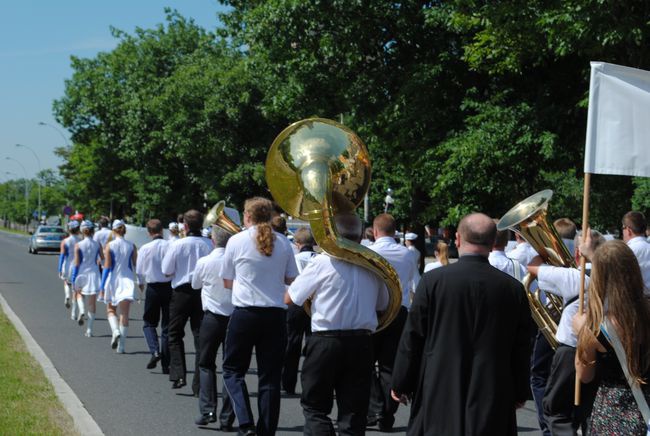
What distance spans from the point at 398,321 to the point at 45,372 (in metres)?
3.80

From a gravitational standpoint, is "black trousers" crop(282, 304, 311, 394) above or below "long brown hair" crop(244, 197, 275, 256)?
→ below

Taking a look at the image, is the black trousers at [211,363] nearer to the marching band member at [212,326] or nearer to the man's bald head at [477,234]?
the marching band member at [212,326]

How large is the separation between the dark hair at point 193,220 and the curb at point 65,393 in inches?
74.9

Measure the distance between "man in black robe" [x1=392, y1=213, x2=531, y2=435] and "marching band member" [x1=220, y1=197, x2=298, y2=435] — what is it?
2253 millimetres

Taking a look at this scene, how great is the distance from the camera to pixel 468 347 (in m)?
4.75

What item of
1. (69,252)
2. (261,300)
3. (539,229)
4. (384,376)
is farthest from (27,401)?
(69,252)

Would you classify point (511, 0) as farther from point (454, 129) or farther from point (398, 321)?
point (398, 321)

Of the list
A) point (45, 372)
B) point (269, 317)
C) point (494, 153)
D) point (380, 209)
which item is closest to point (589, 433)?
point (269, 317)

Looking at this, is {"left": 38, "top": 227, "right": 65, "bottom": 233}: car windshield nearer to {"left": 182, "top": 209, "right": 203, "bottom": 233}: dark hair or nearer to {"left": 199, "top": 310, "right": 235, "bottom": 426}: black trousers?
{"left": 182, "top": 209, "right": 203, "bottom": 233}: dark hair

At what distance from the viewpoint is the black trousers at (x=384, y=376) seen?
8258 mm

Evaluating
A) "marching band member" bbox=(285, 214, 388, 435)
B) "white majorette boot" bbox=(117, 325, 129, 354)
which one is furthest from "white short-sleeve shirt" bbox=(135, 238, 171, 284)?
"marching band member" bbox=(285, 214, 388, 435)

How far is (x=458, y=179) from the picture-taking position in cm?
2053

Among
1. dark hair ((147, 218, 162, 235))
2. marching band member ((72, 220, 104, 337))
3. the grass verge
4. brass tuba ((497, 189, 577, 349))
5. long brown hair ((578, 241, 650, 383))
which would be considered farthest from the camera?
marching band member ((72, 220, 104, 337))

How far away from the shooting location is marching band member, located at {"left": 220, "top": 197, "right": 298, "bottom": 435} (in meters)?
6.97
